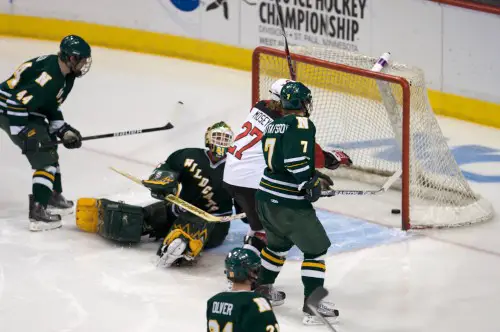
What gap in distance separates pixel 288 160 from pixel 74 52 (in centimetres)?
189

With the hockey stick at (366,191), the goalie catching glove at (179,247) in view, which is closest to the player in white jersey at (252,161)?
the hockey stick at (366,191)

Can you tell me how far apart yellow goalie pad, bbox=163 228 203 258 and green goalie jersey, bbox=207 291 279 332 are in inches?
88.2

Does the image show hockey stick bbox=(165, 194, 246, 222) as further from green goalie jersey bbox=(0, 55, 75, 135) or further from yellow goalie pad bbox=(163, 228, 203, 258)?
green goalie jersey bbox=(0, 55, 75, 135)

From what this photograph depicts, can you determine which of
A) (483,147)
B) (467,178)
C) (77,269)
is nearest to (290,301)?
(77,269)

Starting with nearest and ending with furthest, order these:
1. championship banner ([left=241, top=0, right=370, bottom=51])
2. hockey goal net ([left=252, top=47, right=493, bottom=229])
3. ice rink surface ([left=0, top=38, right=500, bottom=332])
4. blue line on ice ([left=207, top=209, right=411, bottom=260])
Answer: ice rink surface ([left=0, top=38, right=500, bottom=332]), blue line on ice ([left=207, top=209, right=411, bottom=260]), hockey goal net ([left=252, top=47, right=493, bottom=229]), championship banner ([left=241, top=0, right=370, bottom=51])

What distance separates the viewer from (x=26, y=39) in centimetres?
1172

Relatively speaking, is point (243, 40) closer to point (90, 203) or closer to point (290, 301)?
point (90, 203)

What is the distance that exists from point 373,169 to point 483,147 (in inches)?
50.9

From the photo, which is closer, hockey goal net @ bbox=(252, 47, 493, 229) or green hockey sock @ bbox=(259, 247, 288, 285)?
green hockey sock @ bbox=(259, 247, 288, 285)

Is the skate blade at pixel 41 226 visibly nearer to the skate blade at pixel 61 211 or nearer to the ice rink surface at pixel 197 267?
the ice rink surface at pixel 197 267

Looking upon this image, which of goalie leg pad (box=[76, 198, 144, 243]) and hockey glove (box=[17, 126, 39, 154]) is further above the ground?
hockey glove (box=[17, 126, 39, 154])

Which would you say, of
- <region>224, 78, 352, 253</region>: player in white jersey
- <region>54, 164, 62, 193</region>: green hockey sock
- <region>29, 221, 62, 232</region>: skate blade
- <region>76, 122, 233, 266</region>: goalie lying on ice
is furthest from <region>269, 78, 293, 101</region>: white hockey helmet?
<region>54, 164, 62, 193</region>: green hockey sock

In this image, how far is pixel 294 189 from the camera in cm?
546

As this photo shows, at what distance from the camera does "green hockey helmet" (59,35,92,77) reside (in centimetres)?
671
